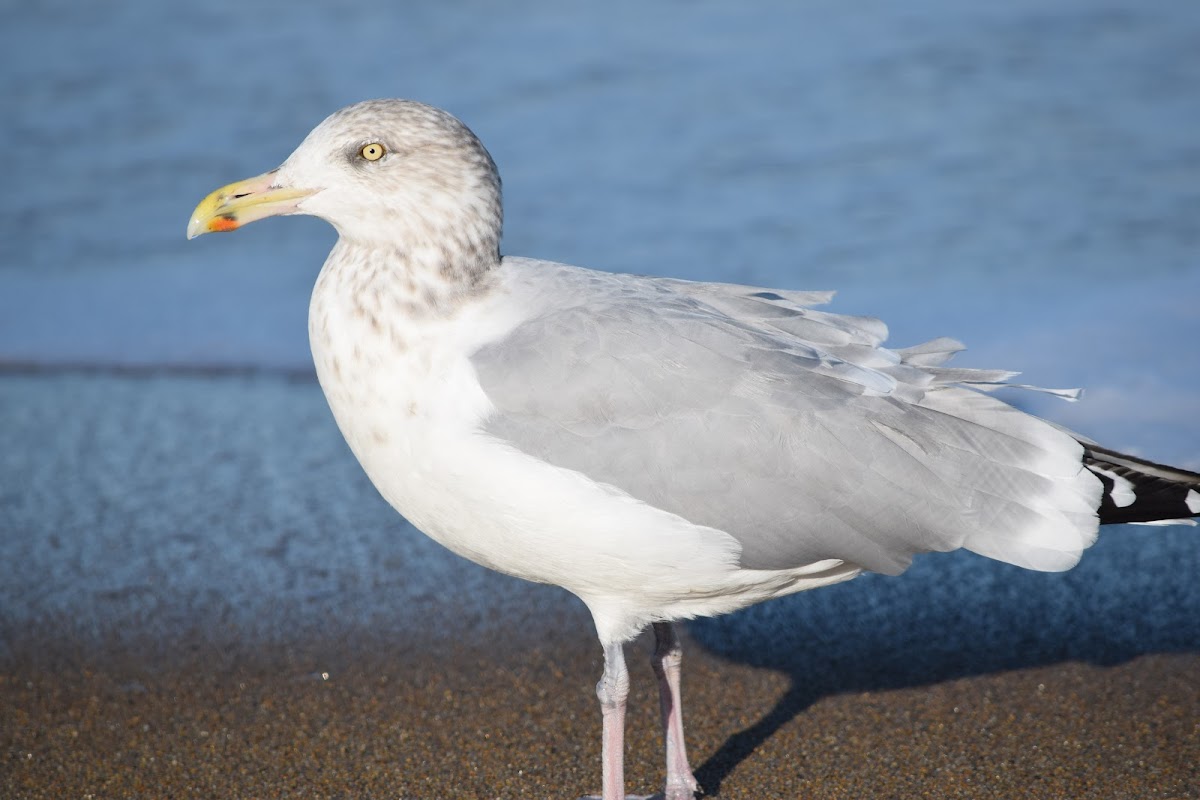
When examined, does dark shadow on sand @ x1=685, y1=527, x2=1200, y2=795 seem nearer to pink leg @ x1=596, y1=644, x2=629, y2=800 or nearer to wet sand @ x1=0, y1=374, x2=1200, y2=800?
wet sand @ x1=0, y1=374, x2=1200, y2=800

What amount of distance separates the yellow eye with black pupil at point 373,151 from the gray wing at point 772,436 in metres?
0.47

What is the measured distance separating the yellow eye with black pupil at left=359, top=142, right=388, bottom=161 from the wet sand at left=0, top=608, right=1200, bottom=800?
5.67ft

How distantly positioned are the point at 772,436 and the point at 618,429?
0.40 m

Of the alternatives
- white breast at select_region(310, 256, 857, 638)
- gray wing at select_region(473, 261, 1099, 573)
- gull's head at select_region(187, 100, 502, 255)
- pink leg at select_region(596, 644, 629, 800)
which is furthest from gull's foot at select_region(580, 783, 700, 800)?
gull's head at select_region(187, 100, 502, 255)

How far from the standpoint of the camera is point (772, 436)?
353 cm

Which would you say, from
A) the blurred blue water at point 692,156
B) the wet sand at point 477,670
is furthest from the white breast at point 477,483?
the blurred blue water at point 692,156

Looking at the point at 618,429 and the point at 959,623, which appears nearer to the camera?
the point at 618,429

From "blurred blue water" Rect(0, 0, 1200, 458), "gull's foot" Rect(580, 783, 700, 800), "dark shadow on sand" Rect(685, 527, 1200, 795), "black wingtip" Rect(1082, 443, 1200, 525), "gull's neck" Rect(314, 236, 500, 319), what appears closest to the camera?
"gull's neck" Rect(314, 236, 500, 319)

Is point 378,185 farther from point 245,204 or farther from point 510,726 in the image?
point 510,726

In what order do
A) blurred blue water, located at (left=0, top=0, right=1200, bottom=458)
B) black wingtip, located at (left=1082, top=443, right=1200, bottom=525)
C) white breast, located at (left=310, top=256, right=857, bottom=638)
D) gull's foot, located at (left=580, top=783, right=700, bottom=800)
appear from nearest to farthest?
white breast, located at (left=310, top=256, right=857, bottom=638) → black wingtip, located at (left=1082, top=443, right=1200, bottom=525) → gull's foot, located at (left=580, top=783, right=700, bottom=800) → blurred blue water, located at (left=0, top=0, right=1200, bottom=458)

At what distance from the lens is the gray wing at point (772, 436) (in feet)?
11.4

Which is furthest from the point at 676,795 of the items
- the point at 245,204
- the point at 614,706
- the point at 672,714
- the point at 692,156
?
the point at 692,156

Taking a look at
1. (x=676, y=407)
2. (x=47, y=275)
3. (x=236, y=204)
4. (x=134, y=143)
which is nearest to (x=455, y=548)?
(x=676, y=407)

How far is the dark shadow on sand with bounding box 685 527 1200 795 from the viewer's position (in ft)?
14.8
